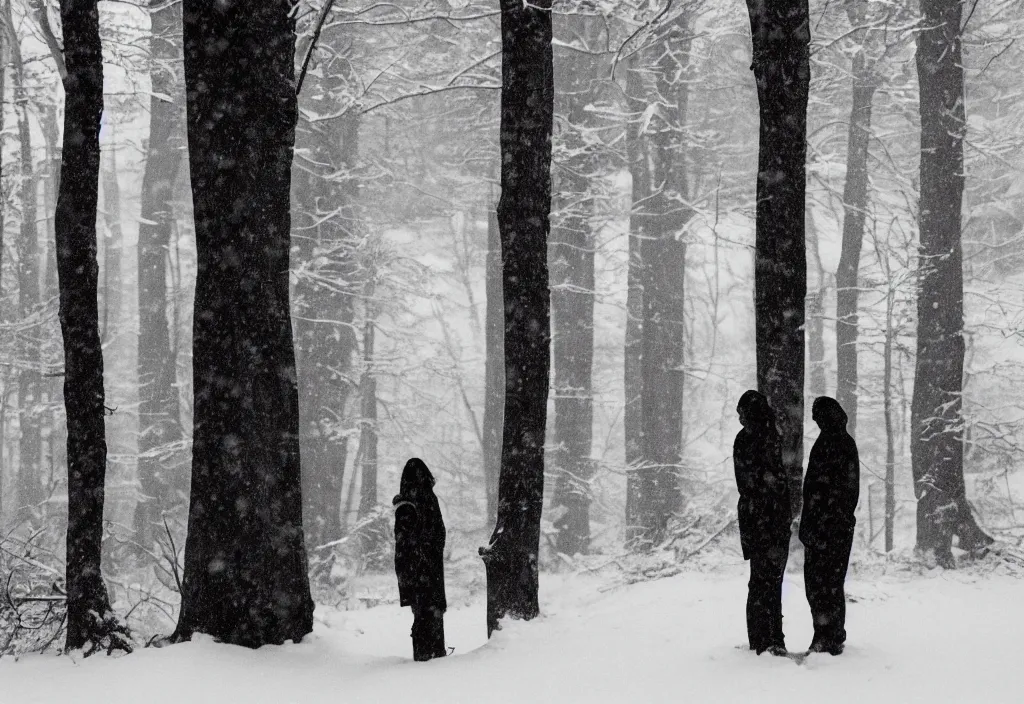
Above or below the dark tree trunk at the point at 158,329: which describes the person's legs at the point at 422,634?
below

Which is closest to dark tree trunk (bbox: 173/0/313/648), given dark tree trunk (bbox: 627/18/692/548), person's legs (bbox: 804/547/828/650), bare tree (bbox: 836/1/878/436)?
person's legs (bbox: 804/547/828/650)

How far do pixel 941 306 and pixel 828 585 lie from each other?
7132 millimetres

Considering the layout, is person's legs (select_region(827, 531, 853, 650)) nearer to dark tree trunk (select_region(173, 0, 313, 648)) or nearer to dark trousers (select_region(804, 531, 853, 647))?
dark trousers (select_region(804, 531, 853, 647))

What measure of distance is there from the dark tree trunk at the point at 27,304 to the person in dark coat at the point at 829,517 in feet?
48.9

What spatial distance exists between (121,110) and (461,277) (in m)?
12.4

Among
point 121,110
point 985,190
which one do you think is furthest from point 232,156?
point 985,190

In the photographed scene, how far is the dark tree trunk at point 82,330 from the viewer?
297 inches

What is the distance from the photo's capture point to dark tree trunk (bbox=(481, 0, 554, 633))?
843cm

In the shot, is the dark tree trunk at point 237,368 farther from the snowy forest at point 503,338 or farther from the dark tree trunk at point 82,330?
the dark tree trunk at point 82,330

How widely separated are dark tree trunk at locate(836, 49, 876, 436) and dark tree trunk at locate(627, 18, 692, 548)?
3368mm

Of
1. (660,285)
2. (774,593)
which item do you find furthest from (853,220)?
(774,593)

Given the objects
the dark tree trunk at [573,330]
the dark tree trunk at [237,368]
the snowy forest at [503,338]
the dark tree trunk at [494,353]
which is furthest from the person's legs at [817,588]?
the dark tree trunk at [494,353]

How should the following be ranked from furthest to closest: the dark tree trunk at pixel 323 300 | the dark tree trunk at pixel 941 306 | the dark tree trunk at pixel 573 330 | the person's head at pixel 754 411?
the dark tree trunk at pixel 573 330 → the dark tree trunk at pixel 323 300 → the dark tree trunk at pixel 941 306 → the person's head at pixel 754 411

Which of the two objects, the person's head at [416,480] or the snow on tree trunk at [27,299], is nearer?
the person's head at [416,480]
